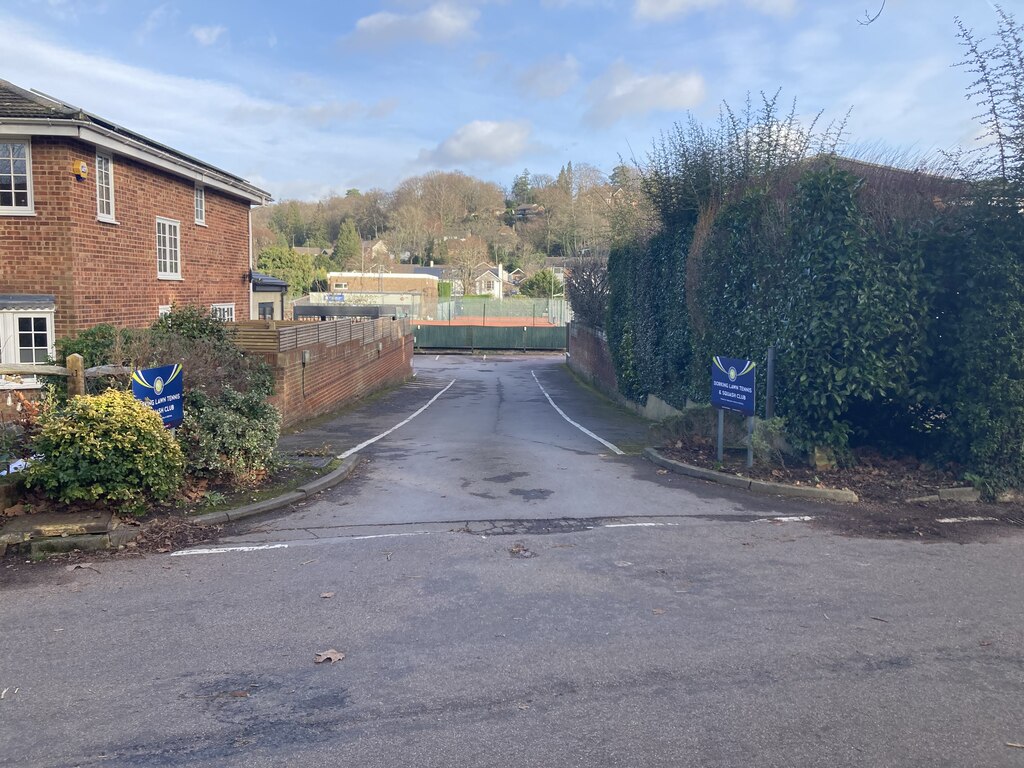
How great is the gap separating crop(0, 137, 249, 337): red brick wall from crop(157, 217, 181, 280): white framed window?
0.66 ft

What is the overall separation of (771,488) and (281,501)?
231 inches

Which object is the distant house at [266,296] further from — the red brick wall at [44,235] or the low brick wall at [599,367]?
the low brick wall at [599,367]

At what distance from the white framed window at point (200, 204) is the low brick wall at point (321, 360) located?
449cm

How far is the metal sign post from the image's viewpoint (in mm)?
10805

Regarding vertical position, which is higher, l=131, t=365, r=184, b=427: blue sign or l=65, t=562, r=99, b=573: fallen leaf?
l=131, t=365, r=184, b=427: blue sign

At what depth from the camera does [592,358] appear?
112 ft

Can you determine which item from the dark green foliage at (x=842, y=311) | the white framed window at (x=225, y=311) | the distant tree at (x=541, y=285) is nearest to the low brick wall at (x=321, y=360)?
the white framed window at (x=225, y=311)

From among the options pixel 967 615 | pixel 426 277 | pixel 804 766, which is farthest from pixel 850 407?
pixel 426 277

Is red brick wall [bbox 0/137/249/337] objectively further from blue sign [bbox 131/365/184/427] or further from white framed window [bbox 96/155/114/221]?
blue sign [bbox 131/365/184/427]

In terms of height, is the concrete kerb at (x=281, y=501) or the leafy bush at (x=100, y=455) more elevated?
the leafy bush at (x=100, y=455)

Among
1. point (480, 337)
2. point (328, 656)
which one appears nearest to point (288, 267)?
point (480, 337)

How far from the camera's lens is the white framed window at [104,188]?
16497mm

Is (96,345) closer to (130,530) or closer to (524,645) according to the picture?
(130,530)

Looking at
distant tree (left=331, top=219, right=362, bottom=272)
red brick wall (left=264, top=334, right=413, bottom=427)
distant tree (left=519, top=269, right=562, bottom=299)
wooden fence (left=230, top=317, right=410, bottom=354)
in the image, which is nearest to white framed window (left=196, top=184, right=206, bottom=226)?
wooden fence (left=230, top=317, right=410, bottom=354)
